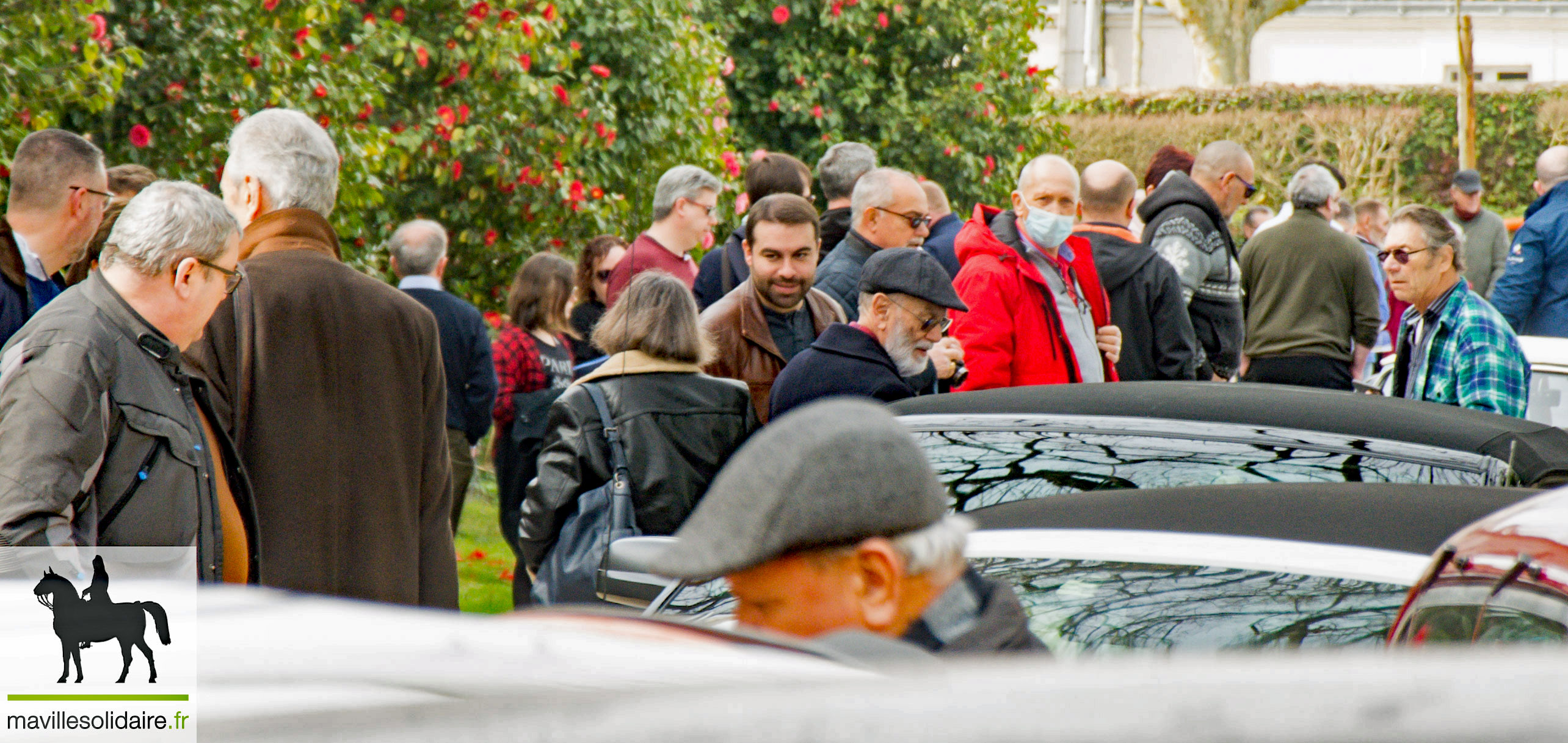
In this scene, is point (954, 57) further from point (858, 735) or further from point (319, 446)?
point (858, 735)

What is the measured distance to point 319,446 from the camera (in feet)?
10.9

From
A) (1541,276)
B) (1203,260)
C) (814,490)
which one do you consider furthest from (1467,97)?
(814,490)

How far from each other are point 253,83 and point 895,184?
3.11 m

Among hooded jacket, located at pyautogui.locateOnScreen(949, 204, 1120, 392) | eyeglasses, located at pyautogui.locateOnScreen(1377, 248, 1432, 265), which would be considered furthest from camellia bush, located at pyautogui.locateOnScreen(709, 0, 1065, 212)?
eyeglasses, located at pyautogui.locateOnScreen(1377, 248, 1432, 265)

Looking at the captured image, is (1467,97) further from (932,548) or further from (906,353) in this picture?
(932,548)

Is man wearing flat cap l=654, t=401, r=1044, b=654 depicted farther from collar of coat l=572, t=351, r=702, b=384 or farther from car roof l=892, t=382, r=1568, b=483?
collar of coat l=572, t=351, r=702, b=384

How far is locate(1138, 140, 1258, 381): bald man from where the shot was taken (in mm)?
7098

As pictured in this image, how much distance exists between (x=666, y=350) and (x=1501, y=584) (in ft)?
10.0

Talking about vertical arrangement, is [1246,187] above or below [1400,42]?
below

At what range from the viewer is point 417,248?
259 inches

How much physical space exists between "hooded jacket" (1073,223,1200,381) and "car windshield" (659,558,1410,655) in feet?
13.1

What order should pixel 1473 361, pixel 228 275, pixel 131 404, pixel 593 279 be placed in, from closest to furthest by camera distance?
pixel 131 404 < pixel 228 275 < pixel 1473 361 < pixel 593 279

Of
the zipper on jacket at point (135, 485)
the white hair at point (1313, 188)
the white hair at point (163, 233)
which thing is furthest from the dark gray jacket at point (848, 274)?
the zipper on jacket at point (135, 485)

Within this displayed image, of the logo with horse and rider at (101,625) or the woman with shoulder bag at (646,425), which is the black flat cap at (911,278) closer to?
the woman with shoulder bag at (646,425)
